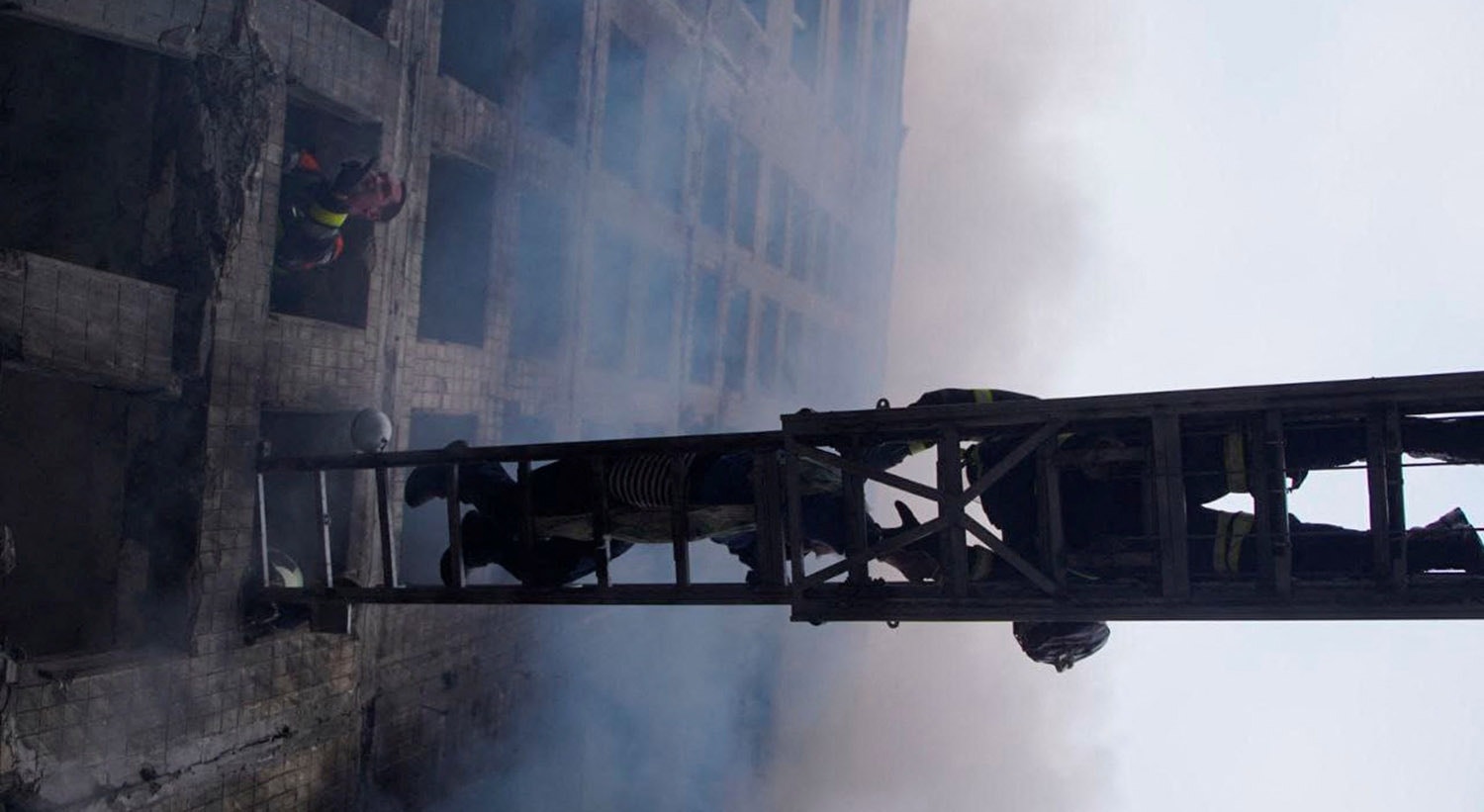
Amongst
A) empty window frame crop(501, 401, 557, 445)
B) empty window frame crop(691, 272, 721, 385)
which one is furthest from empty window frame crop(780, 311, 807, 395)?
empty window frame crop(501, 401, 557, 445)

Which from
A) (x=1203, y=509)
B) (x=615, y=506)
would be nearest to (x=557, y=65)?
(x=615, y=506)

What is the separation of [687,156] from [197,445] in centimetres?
860

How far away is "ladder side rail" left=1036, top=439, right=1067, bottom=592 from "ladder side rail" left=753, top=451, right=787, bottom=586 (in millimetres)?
1335

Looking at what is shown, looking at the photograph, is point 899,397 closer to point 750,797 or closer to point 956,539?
point 750,797

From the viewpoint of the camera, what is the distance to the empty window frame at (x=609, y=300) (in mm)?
12477

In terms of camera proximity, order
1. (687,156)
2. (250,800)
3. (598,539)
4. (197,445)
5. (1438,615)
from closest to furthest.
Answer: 1. (1438,615)
2. (598,539)
3. (197,445)
4. (250,800)
5. (687,156)

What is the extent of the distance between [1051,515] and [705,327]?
10840mm

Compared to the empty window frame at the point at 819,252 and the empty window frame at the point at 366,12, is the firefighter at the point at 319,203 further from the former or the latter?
the empty window frame at the point at 819,252

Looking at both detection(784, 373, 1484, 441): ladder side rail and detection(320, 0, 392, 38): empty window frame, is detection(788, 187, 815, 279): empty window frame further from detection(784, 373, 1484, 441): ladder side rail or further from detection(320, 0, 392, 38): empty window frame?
detection(784, 373, 1484, 441): ladder side rail

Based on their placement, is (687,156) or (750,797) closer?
(687,156)

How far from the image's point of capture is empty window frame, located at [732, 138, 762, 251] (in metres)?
16.6

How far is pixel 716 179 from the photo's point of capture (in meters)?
15.5

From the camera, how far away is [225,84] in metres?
6.96

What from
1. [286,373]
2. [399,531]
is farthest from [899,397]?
[286,373]
